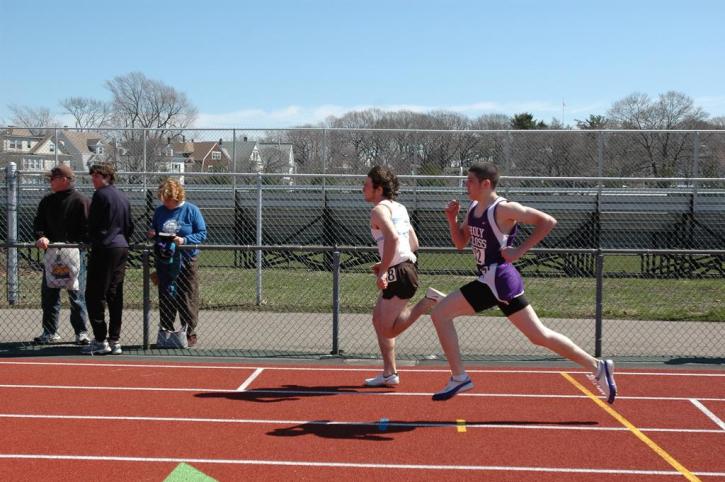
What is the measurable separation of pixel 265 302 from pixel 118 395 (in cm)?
572

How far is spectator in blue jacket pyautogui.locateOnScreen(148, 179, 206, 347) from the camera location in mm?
9500

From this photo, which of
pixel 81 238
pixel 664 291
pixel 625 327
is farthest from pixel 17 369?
pixel 664 291

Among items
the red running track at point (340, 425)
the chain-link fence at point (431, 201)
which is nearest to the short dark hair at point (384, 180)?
the red running track at point (340, 425)

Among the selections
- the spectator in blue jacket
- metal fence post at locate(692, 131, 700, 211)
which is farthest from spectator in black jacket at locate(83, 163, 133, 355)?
metal fence post at locate(692, 131, 700, 211)

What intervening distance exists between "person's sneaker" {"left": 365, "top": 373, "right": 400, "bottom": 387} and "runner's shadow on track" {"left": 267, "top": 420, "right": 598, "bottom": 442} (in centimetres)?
120

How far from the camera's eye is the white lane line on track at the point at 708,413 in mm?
6680

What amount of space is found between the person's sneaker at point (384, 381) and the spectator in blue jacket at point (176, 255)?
2826mm

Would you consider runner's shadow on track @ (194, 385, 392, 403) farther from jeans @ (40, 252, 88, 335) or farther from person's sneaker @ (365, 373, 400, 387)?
jeans @ (40, 252, 88, 335)

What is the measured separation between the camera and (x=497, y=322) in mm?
11867

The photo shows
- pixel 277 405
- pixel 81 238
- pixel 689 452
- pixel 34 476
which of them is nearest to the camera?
pixel 34 476

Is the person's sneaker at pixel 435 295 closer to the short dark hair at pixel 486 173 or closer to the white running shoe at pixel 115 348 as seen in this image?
the short dark hair at pixel 486 173

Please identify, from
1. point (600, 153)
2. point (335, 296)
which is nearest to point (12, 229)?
point (335, 296)

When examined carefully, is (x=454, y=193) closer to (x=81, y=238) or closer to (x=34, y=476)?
(x=81, y=238)

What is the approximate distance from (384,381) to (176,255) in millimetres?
3120
